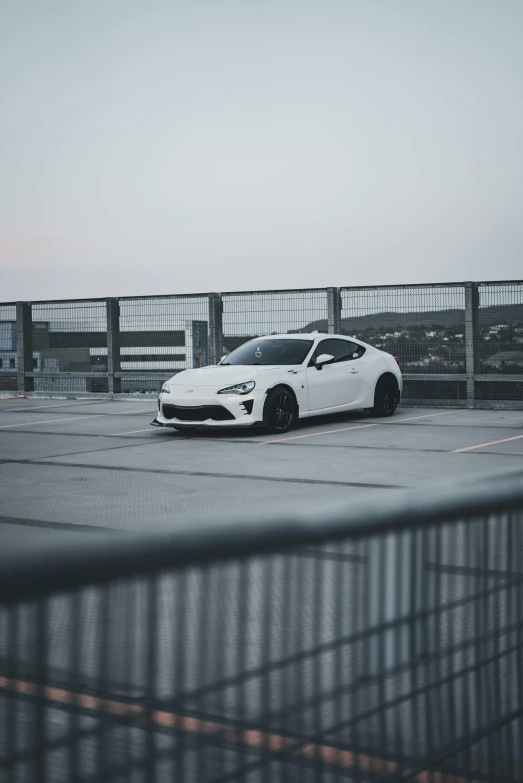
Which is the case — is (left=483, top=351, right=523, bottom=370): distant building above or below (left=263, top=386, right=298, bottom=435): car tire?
above

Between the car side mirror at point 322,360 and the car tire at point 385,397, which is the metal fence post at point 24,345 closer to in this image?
the car tire at point 385,397

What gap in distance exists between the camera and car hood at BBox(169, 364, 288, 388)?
15086 millimetres

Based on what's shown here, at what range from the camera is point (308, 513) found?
72.5 inches

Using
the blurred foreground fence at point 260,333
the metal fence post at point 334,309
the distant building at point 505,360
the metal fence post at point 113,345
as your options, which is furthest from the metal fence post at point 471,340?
the metal fence post at point 113,345

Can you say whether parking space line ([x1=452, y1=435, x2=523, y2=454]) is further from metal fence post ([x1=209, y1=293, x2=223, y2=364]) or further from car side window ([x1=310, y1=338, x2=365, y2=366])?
metal fence post ([x1=209, y1=293, x2=223, y2=364])

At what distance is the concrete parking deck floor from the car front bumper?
0.30 meters

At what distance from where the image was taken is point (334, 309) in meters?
22.7

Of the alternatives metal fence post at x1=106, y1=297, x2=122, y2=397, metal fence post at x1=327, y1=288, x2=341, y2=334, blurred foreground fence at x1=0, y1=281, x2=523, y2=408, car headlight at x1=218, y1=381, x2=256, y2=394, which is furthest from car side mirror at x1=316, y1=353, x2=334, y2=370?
metal fence post at x1=106, y1=297, x2=122, y2=397

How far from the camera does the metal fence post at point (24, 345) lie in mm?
26859

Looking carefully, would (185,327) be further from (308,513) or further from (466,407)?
(308,513)

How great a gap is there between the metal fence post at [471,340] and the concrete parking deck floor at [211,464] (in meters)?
1.85

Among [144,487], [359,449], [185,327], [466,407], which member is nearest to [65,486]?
[144,487]

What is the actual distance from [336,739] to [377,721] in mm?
142

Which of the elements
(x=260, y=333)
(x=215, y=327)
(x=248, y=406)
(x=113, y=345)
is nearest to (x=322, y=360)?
(x=248, y=406)
